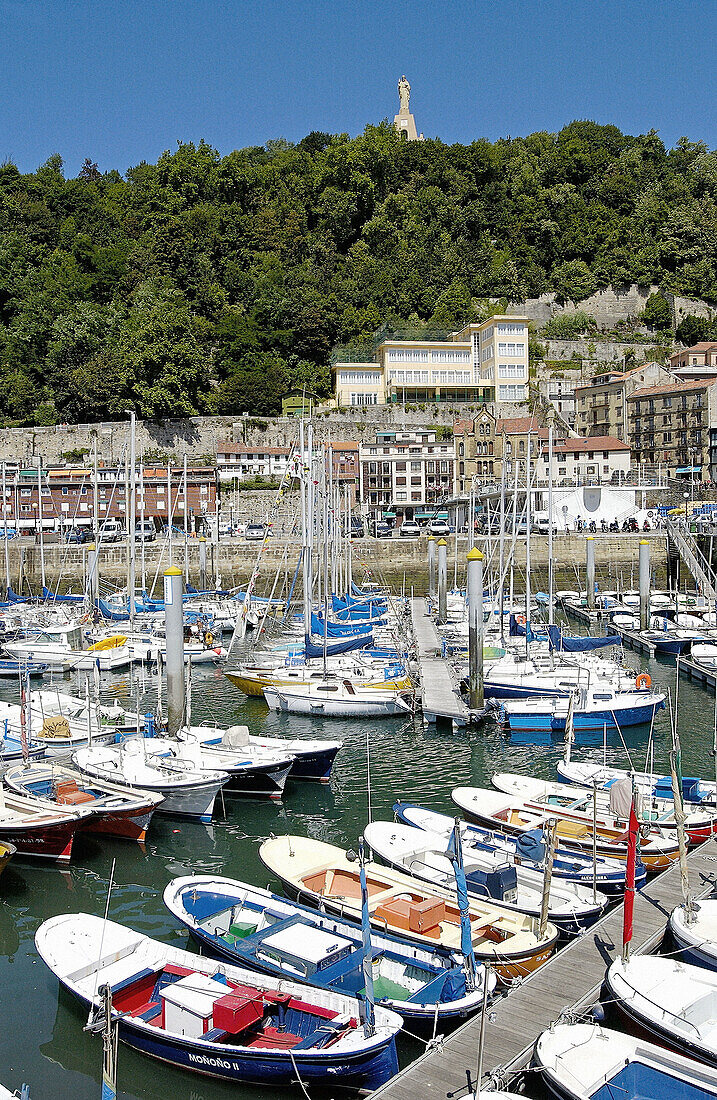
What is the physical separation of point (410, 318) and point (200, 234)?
23555mm

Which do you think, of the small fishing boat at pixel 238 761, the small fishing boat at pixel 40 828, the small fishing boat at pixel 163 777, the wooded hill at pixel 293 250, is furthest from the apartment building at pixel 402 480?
the small fishing boat at pixel 40 828

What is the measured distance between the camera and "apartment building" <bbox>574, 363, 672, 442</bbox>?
85062 millimetres

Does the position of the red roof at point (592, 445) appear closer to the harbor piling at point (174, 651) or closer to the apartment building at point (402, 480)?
the apartment building at point (402, 480)

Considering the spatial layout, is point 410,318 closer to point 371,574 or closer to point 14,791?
point 371,574

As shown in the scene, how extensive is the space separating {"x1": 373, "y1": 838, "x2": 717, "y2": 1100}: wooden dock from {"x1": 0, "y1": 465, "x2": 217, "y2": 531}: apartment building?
5664cm

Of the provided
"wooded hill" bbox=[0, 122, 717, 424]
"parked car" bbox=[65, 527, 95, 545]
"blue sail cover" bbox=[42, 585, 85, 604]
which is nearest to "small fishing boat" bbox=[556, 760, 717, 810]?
"blue sail cover" bbox=[42, 585, 85, 604]

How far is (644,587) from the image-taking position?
4194 centimetres

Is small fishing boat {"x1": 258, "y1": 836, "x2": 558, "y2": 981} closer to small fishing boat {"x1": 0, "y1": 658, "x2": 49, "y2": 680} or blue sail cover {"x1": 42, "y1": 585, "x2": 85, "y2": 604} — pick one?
small fishing boat {"x1": 0, "y1": 658, "x2": 49, "y2": 680}

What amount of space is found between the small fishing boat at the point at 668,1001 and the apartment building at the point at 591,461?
6535 cm

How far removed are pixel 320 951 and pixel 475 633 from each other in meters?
16.9

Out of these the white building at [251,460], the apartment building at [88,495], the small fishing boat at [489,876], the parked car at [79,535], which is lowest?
the small fishing boat at [489,876]

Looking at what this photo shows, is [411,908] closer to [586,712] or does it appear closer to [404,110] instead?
[586,712]

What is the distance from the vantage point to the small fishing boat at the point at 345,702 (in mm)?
28188

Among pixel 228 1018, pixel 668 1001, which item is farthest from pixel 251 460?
pixel 668 1001
